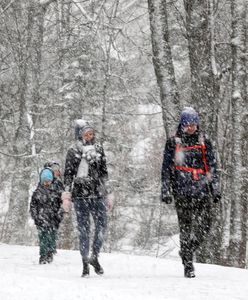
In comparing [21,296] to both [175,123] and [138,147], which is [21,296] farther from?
[138,147]

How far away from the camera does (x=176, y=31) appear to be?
17750 millimetres

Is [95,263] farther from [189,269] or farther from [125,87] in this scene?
[125,87]

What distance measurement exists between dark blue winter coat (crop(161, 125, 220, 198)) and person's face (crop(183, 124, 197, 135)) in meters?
0.05

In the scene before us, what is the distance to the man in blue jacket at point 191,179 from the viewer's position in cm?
763

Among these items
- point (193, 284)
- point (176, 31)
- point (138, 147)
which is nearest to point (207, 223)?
point (193, 284)

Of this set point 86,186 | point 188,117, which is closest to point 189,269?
point 86,186

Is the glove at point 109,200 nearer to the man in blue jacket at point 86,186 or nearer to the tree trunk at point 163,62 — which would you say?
the man in blue jacket at point 86,186

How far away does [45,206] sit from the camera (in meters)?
11.2

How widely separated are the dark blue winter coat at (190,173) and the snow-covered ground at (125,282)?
3.39ft

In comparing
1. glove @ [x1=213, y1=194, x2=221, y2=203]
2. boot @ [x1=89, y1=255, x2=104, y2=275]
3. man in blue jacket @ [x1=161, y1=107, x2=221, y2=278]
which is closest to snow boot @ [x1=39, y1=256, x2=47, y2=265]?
boot @ [x1=89, y1=255, x2=104, y2=275]

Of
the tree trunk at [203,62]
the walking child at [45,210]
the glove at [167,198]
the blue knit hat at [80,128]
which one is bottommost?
the walking child at [45,210]

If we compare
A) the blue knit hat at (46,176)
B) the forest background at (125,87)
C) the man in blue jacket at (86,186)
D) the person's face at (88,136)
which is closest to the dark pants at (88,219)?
the man in blue jacket at (86,186)

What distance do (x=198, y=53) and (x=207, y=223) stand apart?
4.87 metres

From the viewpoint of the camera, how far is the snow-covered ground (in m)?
5.98
